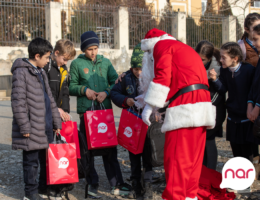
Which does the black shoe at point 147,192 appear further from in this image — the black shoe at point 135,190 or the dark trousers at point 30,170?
the dark trousers at point 30,170

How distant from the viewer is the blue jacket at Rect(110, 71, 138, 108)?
11.9 ft

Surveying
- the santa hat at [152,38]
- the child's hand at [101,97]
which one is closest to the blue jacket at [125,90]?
the child's hand at [101,97]

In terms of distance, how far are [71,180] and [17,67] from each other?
1.30m

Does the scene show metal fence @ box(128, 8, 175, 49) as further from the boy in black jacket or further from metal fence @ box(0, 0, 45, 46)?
the boy in black jacket

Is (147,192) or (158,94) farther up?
(158,94)

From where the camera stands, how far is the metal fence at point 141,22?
1576cm

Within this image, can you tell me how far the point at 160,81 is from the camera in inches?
106

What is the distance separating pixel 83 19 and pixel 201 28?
6419 mm

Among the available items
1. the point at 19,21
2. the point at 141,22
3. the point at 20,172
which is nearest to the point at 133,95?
the point at 20,172

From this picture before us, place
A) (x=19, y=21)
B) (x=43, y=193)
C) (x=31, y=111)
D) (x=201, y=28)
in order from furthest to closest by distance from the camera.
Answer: (x=201, y=28)
(x=19, y=21)
(x=43, y=193)
(x=31, y=111)

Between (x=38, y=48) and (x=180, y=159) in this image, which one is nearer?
(x=180, y=159)

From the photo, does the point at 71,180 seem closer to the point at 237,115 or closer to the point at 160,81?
the point at 160,81

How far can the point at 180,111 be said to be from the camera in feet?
8.95
